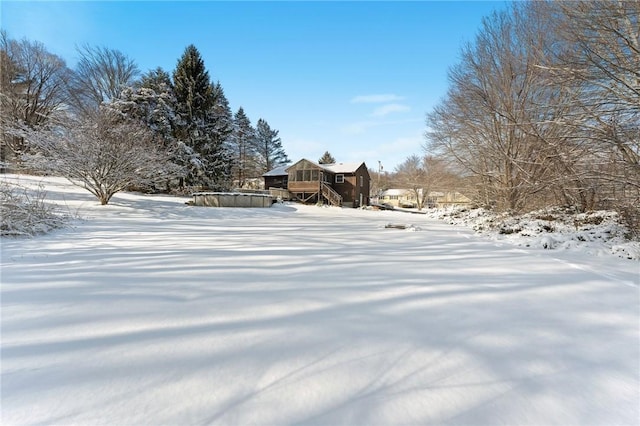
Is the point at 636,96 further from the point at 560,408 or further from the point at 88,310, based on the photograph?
the point at 88,310

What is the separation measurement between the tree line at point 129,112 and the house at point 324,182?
5423 mm

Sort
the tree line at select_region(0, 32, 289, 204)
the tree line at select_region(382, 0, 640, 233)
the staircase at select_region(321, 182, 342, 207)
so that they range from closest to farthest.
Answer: the tree line at select_region(382, 0, 640, 233)
the tree line at select_region(0, 32, 289, 204)
the staircase at select_region(321, 182, 342, 207)

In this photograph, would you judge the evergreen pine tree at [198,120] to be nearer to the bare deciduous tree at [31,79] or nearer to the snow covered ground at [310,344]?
the bare deciduous tree at [31,79]

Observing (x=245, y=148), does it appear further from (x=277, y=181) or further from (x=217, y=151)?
(x=217, y=151)

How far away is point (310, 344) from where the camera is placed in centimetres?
176

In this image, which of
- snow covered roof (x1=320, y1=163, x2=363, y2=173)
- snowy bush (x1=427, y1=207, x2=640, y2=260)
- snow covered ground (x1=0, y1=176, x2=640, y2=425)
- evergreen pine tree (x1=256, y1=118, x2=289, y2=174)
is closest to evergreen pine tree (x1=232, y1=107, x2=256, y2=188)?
evergreen pine tree (x1=256, y1=118, x2=289, y2=174)

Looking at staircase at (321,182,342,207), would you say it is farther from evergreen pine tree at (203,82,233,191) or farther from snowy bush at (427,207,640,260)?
snowy bush at (427,207,640,260)

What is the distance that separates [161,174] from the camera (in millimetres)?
13125

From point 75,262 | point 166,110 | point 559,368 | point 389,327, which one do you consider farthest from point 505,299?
point 166,110

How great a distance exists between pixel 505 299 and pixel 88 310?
3690 mm

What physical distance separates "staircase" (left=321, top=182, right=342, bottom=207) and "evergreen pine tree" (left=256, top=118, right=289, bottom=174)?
16717mm

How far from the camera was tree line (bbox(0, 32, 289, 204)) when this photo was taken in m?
11.2

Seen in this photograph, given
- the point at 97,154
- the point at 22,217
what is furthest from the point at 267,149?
the point at 22,217

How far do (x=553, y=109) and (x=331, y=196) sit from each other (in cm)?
1742
